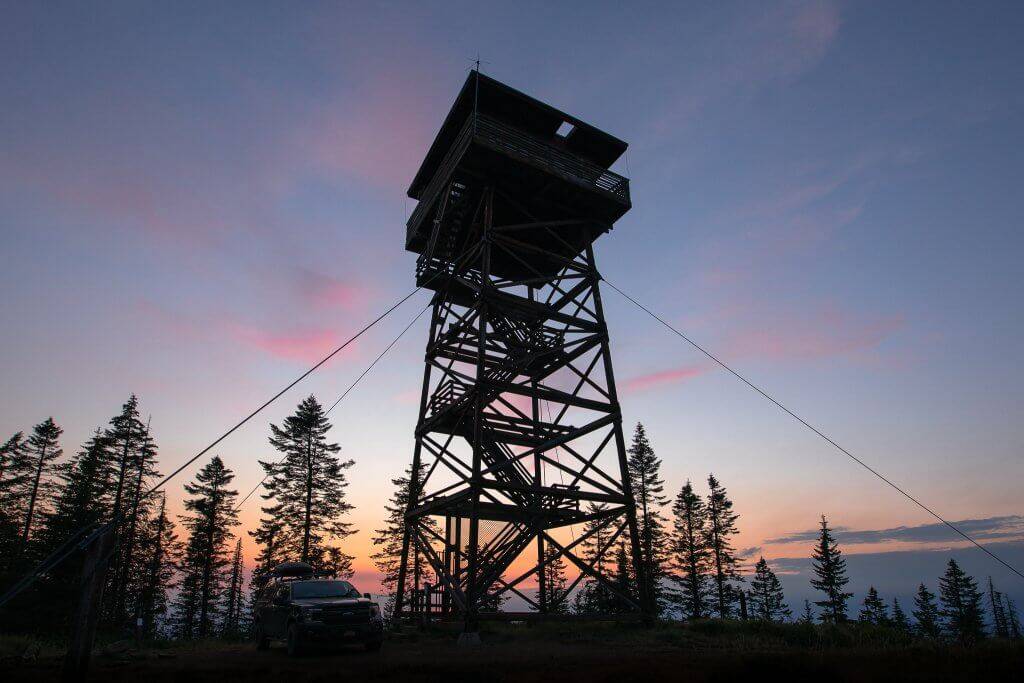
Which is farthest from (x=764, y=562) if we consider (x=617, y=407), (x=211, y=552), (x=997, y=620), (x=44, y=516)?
(x=44, y=516)

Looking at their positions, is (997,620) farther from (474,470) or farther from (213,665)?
(213,665)

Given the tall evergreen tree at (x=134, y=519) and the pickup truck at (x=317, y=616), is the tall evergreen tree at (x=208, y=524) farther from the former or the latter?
the pickup truck at (x=317, y=616)

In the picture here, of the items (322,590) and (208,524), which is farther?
(208,524)

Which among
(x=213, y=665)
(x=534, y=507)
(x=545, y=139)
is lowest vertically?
(x=213, y=665)

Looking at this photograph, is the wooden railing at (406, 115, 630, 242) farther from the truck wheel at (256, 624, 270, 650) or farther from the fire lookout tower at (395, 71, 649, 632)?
the truck wheel at (256, 624, 270, 650)

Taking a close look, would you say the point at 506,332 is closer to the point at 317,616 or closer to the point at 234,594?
the point at 317,616

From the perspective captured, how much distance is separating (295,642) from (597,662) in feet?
22.9

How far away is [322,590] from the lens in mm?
14734

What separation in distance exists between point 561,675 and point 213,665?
6.83 metres

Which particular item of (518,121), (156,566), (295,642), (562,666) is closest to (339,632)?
(295,642)

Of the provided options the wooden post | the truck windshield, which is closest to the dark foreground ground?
the wooden post

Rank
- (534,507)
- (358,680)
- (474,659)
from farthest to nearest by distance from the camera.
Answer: (534,507) → (474,659) → (358,680)

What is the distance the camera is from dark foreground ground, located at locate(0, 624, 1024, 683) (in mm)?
7766

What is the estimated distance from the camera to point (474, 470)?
52.3 feet
